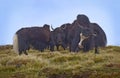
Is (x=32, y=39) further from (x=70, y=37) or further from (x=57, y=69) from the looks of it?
(x=57, y=69)

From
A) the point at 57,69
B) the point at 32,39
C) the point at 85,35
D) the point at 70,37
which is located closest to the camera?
the point at 57,69

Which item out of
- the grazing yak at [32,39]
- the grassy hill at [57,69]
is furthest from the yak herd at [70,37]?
the grassy hill at [57,69]

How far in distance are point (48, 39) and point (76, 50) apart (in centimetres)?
482

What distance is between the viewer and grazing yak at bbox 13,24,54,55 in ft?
98.0

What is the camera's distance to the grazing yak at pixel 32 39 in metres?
29.9

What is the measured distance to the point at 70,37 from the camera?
30844mm

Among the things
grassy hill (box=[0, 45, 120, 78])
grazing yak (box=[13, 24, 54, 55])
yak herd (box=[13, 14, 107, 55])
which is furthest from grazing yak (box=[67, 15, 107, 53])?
grassy hill (box=[0, 45, 120, 78])

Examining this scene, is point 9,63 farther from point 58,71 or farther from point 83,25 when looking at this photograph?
point 83,25

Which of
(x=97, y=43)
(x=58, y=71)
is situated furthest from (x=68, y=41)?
(x=58, y=71)

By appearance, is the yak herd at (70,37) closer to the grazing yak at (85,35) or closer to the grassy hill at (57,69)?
the grazing yak at (85,35)

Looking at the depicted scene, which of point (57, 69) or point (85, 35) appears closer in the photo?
point (57, 69)

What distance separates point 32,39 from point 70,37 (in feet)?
7.74

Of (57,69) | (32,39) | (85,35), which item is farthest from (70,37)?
(57,69)

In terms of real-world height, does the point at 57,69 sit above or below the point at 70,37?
below
